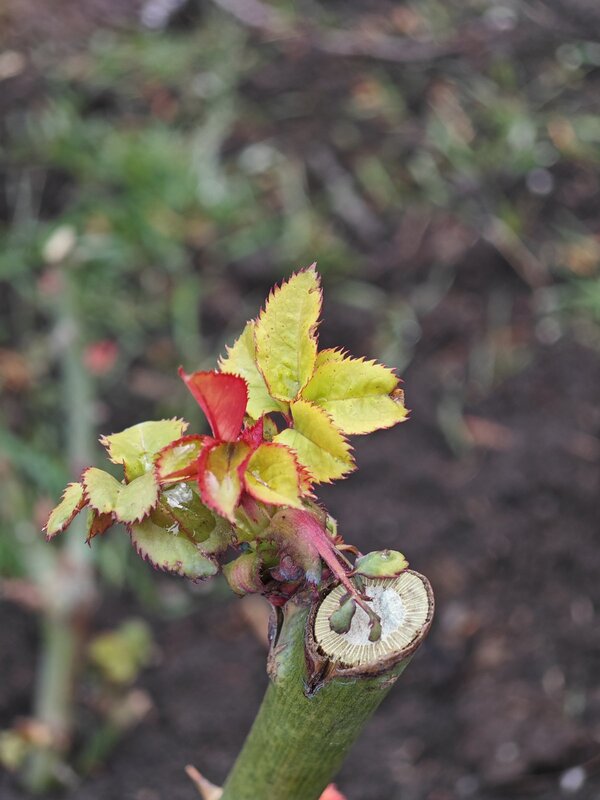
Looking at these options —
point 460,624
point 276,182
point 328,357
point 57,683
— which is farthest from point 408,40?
point 328,357

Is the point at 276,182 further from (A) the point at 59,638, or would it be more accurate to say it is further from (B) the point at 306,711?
(B) the point at 306,711

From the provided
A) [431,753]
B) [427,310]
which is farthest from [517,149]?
[431,753]

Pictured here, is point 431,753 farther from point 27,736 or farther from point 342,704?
point 342,704

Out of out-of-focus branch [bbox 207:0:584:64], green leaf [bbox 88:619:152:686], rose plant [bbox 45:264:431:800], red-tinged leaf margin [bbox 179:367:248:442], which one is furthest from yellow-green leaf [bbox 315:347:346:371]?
out-of-focus branch [bbox 207:0:584:64]

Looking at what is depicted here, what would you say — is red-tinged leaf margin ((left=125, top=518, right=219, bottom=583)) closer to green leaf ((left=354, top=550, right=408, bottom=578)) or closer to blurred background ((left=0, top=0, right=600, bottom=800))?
green leaf ((left=354, top=550, right=408, bottom=578))

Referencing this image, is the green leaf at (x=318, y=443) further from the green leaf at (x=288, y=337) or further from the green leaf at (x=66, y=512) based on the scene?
the green leaf at (x=66, y=512)

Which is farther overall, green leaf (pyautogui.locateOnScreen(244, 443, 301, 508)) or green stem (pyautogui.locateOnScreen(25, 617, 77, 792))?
green stem (pyautogui.locateOnScreen(25, 617, 77, 792))

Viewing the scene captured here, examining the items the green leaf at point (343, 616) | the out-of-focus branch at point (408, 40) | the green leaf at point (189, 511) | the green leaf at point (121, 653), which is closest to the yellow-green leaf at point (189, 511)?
the green leaf at point (189, 511)
